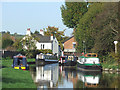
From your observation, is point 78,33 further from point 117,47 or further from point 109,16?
point 117,47

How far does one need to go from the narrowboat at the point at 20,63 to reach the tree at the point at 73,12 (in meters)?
41.7

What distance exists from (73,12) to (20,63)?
43864mm

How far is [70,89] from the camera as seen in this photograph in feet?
83.5

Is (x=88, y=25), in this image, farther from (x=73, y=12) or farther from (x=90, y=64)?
(x=90, y=64)

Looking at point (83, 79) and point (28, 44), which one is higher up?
point (28, 44)

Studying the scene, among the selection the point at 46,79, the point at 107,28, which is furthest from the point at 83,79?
the point at 107,28

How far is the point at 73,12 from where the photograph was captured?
285ft

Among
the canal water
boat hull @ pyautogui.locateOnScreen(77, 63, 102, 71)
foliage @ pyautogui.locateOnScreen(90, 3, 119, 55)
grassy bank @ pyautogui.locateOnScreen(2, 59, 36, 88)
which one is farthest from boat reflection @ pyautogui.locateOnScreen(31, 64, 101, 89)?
foliage @ pyautogui.locateOnScreen(90, 3, 119, 55)

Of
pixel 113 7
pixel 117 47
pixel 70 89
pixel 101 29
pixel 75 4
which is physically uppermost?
pixel 75 4

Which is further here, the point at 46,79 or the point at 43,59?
the point at 43,59

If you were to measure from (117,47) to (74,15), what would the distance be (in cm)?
3831

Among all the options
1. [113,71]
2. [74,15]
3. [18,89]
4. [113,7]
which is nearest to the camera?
[18,89]

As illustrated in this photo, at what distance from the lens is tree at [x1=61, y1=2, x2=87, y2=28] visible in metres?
84.9

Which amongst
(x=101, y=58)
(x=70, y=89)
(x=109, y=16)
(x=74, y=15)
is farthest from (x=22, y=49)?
(x=70, y=89)
